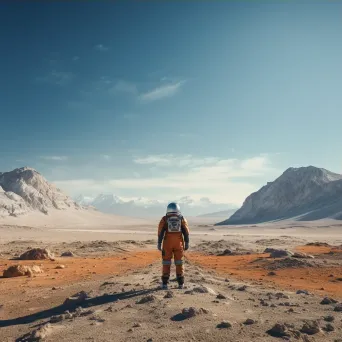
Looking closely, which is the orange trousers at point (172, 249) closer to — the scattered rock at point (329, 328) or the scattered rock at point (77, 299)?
the scattered rock at point (77, 299)

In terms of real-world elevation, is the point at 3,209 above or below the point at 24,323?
above

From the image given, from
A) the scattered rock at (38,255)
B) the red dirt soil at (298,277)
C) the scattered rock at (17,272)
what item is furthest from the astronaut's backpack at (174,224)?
the scattered rock at (38,255)

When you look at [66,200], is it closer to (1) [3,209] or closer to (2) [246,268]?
(1) [3,209]

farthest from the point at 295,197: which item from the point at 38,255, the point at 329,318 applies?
the point at 329,318

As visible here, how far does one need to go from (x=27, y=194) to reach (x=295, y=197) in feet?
309

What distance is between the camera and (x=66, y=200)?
5655 inches

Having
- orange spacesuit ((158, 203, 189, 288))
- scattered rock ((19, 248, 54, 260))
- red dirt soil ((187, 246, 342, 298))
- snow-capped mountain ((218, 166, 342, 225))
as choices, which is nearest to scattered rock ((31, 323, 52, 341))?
orange spacesuit ((158, 203, 189, 288))

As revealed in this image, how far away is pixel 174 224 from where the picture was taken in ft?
32.6

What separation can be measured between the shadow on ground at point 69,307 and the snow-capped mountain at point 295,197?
10158 centimetres

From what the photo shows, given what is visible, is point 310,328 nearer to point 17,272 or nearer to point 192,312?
point 192,312

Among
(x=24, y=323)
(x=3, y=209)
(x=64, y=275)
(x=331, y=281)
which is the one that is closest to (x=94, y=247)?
(x=64, y=275)

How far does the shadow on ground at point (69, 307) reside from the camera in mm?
7770

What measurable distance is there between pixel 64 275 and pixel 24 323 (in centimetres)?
803

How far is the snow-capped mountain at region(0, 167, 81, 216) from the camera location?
105062mm
